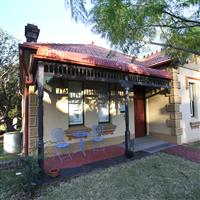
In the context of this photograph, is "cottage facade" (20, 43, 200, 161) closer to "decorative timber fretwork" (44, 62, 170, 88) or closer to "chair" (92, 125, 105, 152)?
"decorative timber fretwork" (44, 62, 170, 88)

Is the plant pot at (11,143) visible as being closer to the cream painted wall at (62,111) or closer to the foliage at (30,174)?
the cream painted wall at (62,111)

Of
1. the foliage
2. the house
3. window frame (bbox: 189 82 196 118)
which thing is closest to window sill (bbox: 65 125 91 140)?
the house

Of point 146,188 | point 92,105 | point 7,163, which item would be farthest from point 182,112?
point 7,163

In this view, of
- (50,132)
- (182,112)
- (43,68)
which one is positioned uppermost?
(43,68)

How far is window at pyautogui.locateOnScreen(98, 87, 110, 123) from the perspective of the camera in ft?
28.0

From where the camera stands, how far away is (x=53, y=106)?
7184 millimetres

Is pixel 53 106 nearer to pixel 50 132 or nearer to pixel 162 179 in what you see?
pixel 50 132

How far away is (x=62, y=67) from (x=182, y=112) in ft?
21.8

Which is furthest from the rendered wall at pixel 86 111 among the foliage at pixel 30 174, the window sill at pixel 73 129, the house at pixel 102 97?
the foliage at pixel 30 174

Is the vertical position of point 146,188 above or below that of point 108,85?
below

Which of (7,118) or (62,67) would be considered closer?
(62,67)

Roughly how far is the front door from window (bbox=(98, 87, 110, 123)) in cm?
202

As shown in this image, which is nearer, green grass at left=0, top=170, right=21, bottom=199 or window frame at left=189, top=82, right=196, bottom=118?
green grass at left=0, top=170, right=21, bottom=199

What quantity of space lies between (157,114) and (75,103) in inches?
180
